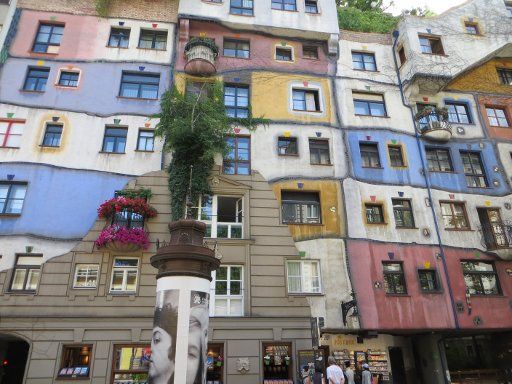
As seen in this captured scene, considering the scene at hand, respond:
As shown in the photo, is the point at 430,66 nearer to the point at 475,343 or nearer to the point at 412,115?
the point at 412,115

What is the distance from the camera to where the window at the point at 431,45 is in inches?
916

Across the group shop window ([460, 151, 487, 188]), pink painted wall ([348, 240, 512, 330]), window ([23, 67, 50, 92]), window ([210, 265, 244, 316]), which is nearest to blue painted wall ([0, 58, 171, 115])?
window ([23, 67, 50, 92])

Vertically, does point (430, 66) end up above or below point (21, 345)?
above

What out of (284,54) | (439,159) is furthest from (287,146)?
(439,159)

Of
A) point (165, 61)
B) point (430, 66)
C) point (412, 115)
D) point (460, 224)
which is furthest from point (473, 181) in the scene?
point (165, 61)

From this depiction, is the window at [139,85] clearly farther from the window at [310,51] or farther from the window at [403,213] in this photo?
the window at [403,213]

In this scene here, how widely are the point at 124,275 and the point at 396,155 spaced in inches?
584

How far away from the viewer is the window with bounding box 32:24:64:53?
66.7ft

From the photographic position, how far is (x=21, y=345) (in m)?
18.5

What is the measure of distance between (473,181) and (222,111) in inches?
550

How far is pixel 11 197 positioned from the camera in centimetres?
1694

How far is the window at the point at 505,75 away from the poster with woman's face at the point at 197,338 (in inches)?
983

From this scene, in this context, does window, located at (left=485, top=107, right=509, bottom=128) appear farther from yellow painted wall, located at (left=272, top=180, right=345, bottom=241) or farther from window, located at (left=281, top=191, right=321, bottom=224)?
window, located at (left=281, top=191, right=321, bottom=224)

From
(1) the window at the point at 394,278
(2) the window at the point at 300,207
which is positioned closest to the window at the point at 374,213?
(1) the window at the point at 394,278
